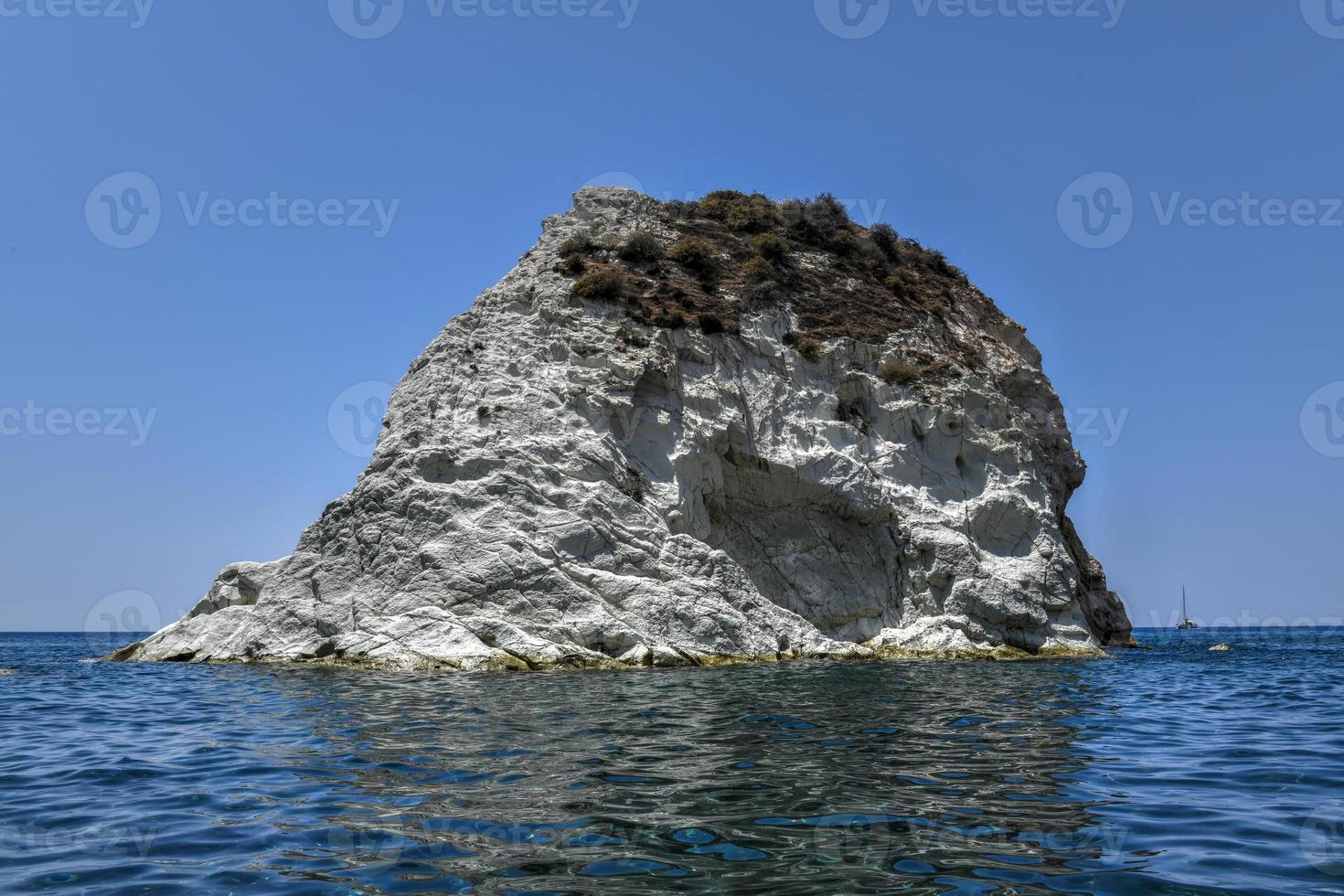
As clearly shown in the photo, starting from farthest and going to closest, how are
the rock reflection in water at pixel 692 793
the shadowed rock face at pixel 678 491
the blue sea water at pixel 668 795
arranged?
the shadowed rock face at pixel 678 491 → the rock reflection in water at pixel 692 793 → the blue sea water at pixel 668 795

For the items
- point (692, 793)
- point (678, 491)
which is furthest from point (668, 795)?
point (678, 491)

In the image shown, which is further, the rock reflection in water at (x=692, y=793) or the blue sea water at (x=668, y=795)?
the rock reflection in water at (x=692, y=793)

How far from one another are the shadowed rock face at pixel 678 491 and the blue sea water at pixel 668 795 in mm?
9655

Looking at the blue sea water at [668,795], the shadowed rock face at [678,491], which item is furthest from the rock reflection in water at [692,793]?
the shadowed rock face at [678,491]

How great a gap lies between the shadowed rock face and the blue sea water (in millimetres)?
9655

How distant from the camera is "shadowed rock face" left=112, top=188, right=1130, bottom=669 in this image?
27.3 metres

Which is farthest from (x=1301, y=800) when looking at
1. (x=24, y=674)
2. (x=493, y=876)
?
(x=24, y=674)

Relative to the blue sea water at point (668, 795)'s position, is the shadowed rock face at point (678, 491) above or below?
above

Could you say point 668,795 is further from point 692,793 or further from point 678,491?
point 678,491

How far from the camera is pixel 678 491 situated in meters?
32.7

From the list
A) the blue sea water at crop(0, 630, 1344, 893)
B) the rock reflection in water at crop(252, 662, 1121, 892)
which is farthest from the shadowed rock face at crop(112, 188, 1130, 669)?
the rock reflection in water at crop(252, 662, 1121, 892)

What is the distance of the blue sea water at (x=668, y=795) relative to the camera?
664 cm

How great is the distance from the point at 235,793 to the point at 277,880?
3.30 metres

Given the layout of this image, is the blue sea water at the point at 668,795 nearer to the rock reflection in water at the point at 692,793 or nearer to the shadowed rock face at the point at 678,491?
the rock reflection in water at the point at 692,793
